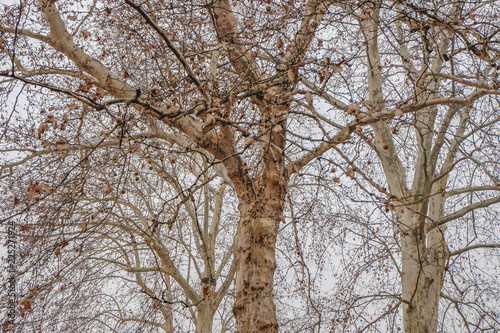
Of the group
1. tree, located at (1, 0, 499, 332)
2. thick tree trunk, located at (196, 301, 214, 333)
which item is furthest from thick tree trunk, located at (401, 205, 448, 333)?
thick tree trunk, located at (196, 301, 214, 333)

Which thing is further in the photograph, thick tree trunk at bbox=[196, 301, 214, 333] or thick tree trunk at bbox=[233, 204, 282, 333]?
thick tree trunk at bbox=[196, 301, 214, 333]

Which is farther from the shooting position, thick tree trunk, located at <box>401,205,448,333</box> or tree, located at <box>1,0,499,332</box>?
thick tree trunk, located at <box>401,205,448,333</box>

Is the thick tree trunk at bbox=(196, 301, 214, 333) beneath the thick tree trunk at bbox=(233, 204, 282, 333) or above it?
Answer: above

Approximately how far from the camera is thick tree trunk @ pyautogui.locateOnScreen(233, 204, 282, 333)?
3.82 meters

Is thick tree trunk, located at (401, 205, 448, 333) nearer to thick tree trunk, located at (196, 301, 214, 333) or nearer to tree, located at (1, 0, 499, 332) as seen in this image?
tree, located at (1, 0, 499, 332)

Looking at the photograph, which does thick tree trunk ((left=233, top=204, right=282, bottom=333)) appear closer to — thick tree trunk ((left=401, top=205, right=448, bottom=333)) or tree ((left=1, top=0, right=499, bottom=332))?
tree ((left=1, top=0, right=499, bottom=332))

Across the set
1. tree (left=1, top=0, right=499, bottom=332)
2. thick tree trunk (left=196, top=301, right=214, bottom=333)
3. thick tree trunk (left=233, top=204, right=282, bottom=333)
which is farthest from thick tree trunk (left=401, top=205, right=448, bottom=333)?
thick tree trunk (left=196, top=301, right=214, bottom=333)

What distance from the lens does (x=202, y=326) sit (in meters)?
8.25

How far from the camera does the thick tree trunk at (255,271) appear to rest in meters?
3.82

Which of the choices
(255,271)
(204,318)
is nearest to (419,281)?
(255,271)

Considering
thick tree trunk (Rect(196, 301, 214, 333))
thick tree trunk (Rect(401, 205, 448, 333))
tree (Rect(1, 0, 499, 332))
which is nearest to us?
tree (Rect(1, 0, 499, 332))

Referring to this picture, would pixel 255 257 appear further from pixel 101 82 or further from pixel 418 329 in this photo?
pixel 418 329

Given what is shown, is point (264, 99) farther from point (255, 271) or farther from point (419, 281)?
point (419, 281)

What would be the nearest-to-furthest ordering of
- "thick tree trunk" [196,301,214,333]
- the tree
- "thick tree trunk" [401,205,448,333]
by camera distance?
the tree → "thick tree trunk" [401,205,448,333] → "thick tree trunk" [196,301,214,333]
